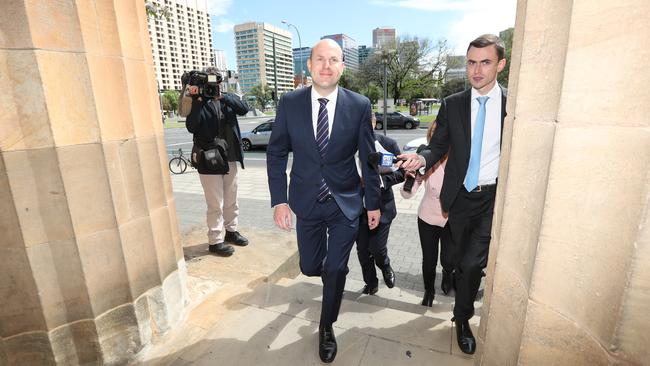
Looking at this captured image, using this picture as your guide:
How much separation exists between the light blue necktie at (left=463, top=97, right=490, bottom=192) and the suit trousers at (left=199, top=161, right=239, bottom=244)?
9.40 feet

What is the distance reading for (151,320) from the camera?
262 cm

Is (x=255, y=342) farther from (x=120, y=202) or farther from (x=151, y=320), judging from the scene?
(x=120, y=202)

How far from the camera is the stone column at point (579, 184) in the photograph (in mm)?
1114

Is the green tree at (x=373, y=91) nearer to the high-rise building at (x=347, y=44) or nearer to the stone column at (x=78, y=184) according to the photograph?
the high-rise building at (x=347, y=44)

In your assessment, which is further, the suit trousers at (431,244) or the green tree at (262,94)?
the green tree at (262,94)

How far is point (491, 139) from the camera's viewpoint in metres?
2.54

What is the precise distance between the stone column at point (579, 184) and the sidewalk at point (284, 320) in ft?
3.34

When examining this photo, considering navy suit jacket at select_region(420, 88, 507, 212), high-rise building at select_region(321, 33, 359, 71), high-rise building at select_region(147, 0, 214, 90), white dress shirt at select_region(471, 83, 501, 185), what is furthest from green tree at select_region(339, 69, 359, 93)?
high-rise building at select_region(147, 0, 214, 90)

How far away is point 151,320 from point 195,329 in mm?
325

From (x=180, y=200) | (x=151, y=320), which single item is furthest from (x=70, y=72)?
(x=180, y=200)

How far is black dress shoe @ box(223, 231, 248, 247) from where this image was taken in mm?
4629

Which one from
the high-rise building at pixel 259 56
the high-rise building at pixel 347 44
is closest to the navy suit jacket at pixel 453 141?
the high-rise building at pixel 347 44

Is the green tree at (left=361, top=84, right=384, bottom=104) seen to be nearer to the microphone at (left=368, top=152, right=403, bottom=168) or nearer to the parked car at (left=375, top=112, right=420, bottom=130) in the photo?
the parked car at (left=375, top=112, right=420, bottom=130)

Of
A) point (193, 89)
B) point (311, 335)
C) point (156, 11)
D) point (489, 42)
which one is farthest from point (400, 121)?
point (311, 335)
